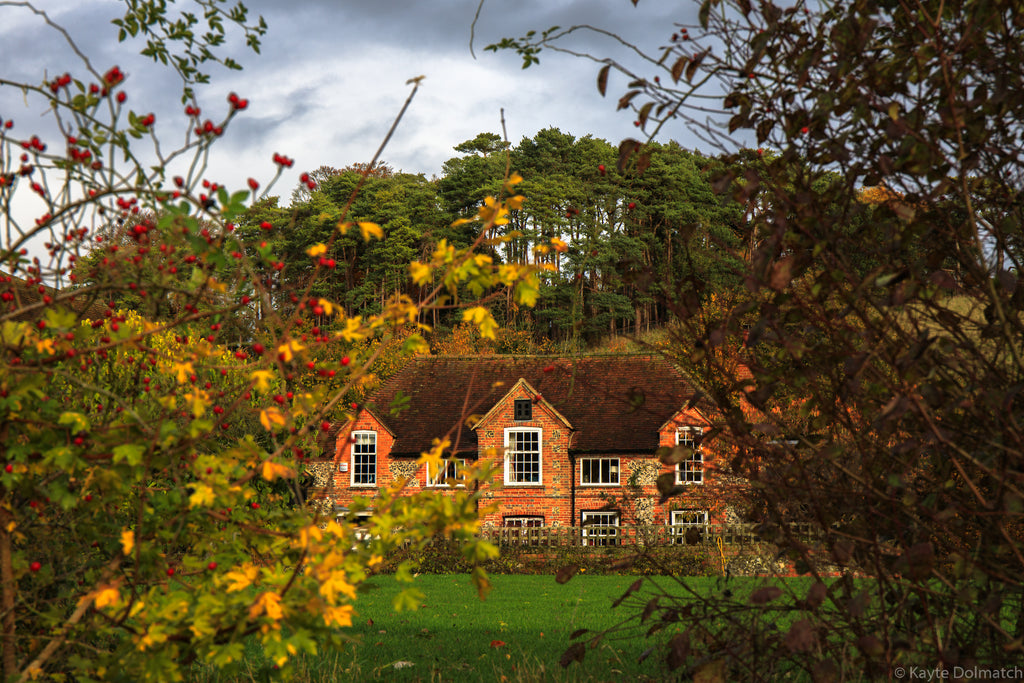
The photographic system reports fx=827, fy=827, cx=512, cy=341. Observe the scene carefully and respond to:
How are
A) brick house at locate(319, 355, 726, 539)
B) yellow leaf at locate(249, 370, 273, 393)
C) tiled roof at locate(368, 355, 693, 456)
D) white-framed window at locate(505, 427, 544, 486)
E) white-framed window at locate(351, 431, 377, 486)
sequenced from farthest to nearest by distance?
white-framed window at locate(351, 431, 377, 486)
white-framed window at locate(505, 427, 544, 486)
tiled roof at locate(368, 355, 693, 456)
brick house at locate(319, 355, 726, 539)
yellow leaf at locate(249, 370, 273, 393)

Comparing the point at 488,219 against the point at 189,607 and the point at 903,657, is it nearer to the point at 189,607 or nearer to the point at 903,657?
the point at 189,607

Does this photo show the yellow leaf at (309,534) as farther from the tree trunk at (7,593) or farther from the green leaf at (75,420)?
the tree trunk at (7,593)

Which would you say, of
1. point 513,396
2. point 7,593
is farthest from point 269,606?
point 513,396

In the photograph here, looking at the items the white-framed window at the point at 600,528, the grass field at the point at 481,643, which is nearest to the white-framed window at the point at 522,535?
the white-framed window at the point at 600,528

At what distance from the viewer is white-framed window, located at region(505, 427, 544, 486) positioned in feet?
102

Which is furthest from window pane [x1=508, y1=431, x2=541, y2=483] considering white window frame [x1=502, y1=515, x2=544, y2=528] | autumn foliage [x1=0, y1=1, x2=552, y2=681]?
autumn foliage [x1=0, y1=1, x2=552, y2=681]

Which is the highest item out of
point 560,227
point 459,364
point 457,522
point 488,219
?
point 560,227

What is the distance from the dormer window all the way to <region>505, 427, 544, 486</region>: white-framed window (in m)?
0.41

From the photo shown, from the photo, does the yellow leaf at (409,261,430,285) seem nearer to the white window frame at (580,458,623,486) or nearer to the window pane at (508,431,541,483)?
the white window frame at (580,458,623,486)

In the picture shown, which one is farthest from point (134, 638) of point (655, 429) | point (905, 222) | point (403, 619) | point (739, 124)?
point (655, 429)

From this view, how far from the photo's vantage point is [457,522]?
3037mm

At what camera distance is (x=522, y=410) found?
31344 millimetres

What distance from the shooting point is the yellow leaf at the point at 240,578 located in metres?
2.80

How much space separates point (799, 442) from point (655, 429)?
26.8 meters
